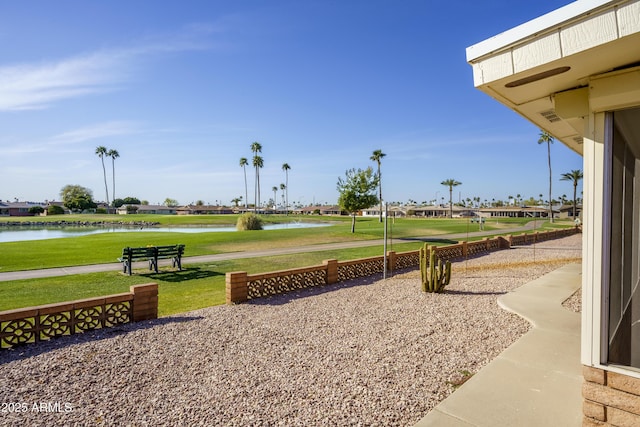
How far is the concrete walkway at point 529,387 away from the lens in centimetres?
379

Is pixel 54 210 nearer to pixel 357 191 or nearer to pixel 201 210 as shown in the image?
pixel 201 210

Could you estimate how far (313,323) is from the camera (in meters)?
7.50

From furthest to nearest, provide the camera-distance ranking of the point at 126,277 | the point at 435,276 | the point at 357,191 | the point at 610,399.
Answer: the point at 357,191, the point at 126,277, the point at 435,276, the point at 610,399

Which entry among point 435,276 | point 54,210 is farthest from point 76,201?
point 435,276

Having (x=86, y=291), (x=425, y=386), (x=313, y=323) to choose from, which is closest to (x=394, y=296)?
(x=313, y=323)

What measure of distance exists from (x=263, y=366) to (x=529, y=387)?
366 centimetres

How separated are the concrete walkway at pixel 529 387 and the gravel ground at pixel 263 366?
28cm

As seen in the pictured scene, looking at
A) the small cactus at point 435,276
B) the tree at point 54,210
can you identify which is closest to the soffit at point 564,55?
the small cactus at point 435,276

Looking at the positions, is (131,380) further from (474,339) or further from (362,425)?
(474,339)

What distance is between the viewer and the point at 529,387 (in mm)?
4445

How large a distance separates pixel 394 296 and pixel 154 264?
992 centimetres

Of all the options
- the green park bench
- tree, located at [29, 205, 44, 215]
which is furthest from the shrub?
tree, located at [29, 205, 44, 215]

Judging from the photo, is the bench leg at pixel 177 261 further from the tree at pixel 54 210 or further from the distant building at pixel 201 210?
the distant building at pixel 201 210

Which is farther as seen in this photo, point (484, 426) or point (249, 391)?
point (249, 391)
